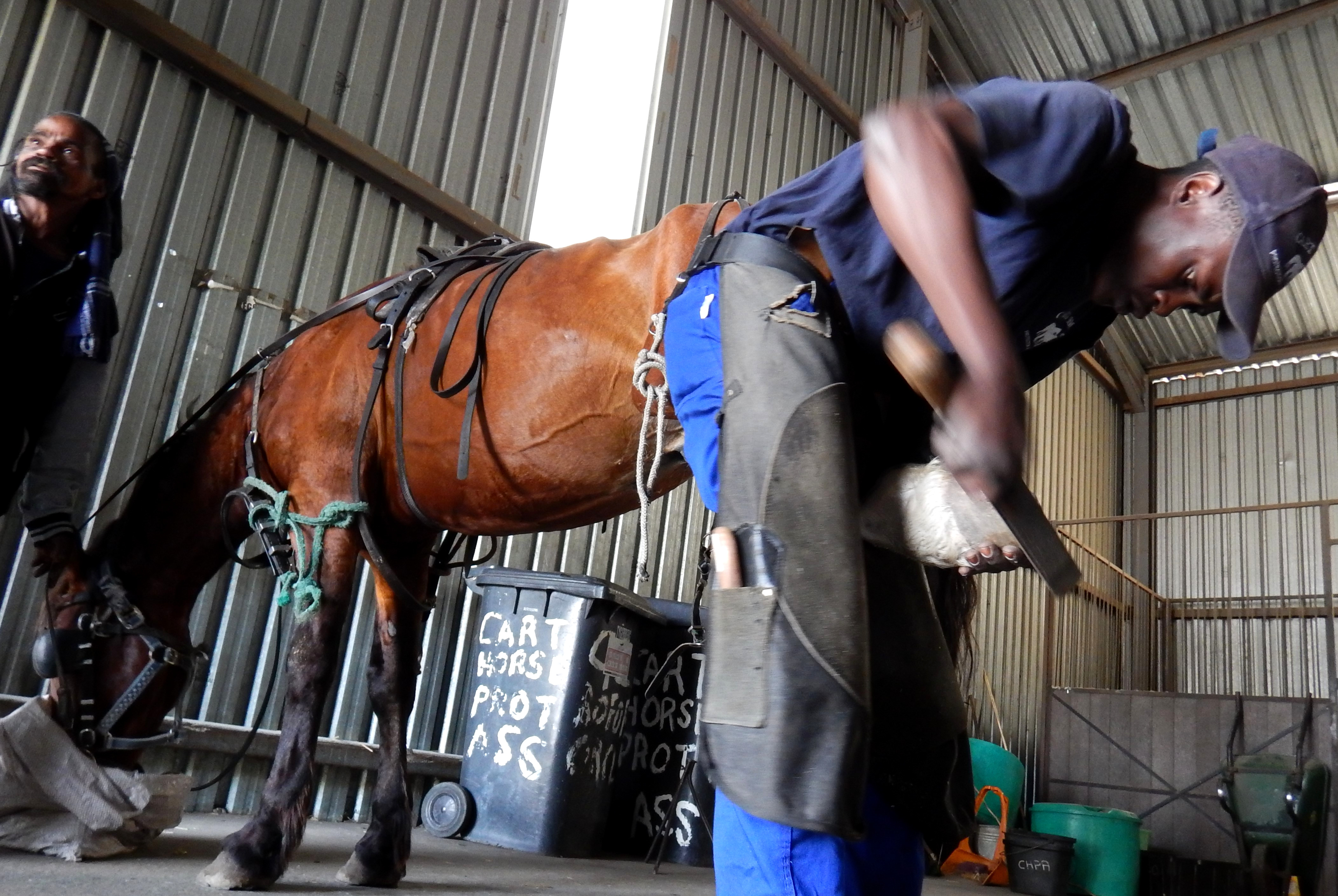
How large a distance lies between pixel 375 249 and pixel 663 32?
122 inches

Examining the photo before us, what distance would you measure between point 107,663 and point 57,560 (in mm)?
318

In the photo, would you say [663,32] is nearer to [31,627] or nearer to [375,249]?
[375,249]

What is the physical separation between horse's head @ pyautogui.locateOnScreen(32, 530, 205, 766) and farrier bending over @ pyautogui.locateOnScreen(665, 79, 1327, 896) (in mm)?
2094

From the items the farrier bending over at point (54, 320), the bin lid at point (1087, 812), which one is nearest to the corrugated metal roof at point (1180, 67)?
the bin lid at point (1087, 812)

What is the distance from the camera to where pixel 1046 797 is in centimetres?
889

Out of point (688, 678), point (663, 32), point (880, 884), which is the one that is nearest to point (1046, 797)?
point (688, 678)

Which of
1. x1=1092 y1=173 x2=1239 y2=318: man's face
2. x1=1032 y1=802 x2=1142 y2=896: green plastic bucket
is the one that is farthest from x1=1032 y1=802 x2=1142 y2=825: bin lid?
x1=1092 y1=173 x2=1239 y2=318: man's face

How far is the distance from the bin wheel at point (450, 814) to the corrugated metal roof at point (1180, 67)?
8.69 meters

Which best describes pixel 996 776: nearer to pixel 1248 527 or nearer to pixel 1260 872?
pixel 1260 872

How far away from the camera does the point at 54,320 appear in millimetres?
2924

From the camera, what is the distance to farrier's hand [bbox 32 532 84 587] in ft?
9.05

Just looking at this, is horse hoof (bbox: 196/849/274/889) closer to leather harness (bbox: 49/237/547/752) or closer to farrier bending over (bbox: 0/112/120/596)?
leather harness (bbox: 49/237/547/752)

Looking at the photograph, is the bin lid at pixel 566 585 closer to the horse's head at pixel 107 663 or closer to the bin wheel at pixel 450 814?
the bin wheel at pixel 450 814

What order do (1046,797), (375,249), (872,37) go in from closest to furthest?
(375,249) < (1046,797) < (872,37)
